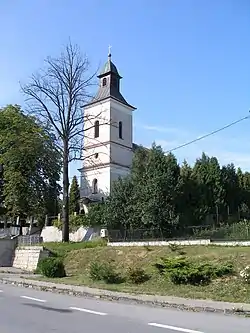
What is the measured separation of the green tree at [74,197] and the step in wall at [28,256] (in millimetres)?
20459

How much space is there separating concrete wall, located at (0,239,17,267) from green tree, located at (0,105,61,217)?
44.6 feet

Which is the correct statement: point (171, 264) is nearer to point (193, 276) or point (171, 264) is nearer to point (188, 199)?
point (193, 276)

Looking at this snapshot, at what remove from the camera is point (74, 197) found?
57625 millimetres

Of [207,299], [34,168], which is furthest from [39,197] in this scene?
[207,299]

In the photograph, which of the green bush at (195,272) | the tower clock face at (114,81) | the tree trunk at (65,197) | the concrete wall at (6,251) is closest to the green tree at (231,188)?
the tree trunk at (65,197)

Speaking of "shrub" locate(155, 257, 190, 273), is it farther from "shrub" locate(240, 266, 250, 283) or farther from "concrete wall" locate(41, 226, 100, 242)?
"concrete wall" locate(41, 226, 100, 242)

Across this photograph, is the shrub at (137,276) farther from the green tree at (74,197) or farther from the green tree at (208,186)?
the green tree at (74,197)

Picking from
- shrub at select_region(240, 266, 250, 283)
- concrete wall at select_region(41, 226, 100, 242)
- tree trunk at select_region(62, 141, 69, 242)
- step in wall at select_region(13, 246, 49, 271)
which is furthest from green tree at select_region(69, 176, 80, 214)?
shrub at select_region(240, 266, 250, 283)

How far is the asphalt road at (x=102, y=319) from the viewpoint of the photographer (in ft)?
28.7

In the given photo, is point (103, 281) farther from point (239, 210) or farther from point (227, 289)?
point (239, 210)

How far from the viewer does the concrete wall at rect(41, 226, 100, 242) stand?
133ft

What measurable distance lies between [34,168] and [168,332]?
42.9 m

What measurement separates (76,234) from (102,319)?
107ft

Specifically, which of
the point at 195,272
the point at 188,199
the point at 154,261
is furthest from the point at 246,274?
the point at 188,199
